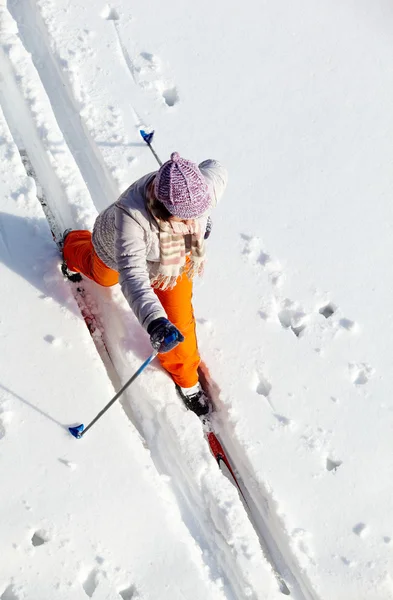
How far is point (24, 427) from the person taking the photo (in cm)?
362

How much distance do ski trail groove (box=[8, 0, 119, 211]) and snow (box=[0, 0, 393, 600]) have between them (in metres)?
0.01

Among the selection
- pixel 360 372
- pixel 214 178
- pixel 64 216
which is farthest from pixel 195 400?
pixel 64 216

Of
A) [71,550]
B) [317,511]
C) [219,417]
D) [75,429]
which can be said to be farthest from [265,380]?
[71,550]

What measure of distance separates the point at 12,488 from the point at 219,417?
Result: 1195 mm

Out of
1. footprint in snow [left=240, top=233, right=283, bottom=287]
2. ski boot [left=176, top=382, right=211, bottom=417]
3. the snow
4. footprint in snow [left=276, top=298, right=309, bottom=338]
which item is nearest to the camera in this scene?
the snow

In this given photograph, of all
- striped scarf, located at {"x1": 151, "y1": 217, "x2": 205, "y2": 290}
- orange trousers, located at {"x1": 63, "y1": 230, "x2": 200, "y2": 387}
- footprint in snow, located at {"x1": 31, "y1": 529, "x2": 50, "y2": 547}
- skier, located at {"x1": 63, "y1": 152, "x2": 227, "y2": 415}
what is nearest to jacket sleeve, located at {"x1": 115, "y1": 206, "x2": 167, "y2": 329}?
skier, located at {"x1": 63, "y1": 152, "x2": 227, "y2": 415}

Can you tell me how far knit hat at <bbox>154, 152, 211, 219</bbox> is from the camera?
2.87 m

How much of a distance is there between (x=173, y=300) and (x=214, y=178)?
666 mm

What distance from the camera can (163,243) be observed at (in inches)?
124

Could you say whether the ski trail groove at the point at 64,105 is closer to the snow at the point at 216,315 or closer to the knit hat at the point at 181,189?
the snow at the point at 216,315

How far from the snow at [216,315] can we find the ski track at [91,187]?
0.04ft

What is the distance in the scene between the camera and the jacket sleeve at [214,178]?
3.33 metres

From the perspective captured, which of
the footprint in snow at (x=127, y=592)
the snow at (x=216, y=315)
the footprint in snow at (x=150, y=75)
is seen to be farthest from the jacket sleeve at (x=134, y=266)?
the footprint in snow at (x=150, y=75)

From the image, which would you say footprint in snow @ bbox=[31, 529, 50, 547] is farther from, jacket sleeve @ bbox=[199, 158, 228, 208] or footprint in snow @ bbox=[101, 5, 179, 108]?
footprint in snow @ bbox=[101, 5, 179, 108]
